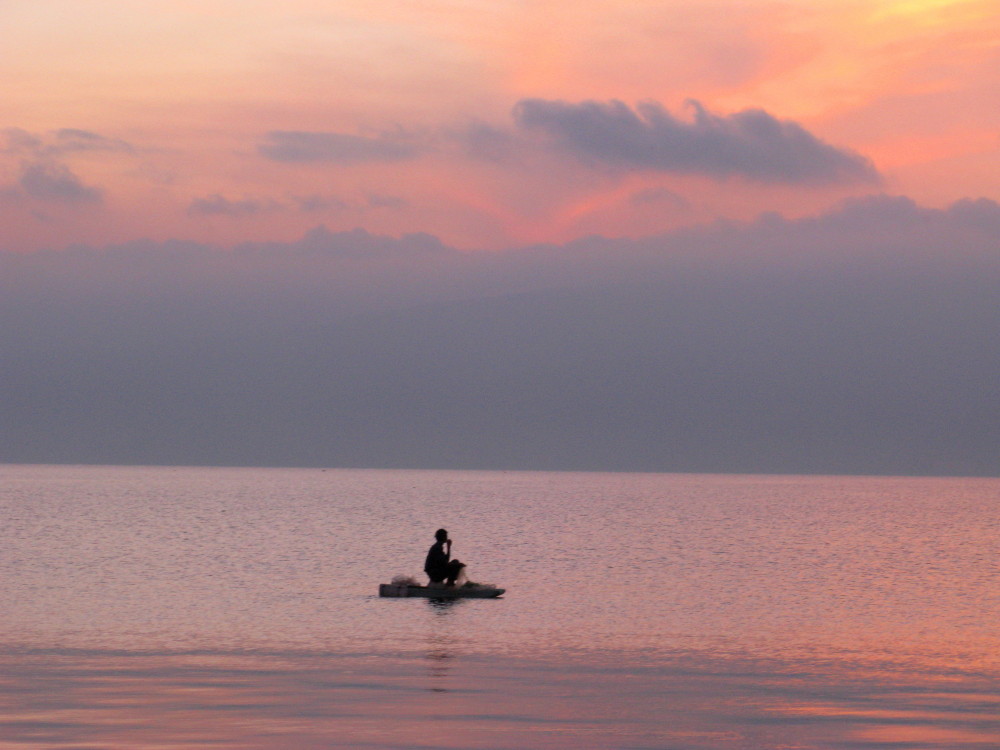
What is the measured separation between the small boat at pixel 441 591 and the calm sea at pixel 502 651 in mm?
540

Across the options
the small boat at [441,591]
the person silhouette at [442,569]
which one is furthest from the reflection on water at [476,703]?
the person silhouette at [442,569]

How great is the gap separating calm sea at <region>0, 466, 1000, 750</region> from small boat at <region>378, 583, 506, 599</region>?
1.77 ft

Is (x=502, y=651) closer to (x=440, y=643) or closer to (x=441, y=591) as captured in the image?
(x=440, y=643)

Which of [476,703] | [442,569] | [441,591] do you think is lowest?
[476,703]

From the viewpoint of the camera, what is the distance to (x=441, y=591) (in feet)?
149

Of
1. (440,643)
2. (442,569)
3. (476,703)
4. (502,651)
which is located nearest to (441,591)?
(442,569)

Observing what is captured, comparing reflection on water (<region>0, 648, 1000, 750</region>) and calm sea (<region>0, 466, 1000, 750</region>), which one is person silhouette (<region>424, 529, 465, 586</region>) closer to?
calm sea (<region>0, 466, 1000, 750</region>)

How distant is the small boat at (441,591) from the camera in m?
45.3

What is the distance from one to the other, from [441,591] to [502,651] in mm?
13296

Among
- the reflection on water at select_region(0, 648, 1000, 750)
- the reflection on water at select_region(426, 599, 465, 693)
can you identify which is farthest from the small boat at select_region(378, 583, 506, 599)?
the reflection on water at select_region(0, 648, 1000, 750)

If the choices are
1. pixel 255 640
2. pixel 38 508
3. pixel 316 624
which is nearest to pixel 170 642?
pixel 255 640

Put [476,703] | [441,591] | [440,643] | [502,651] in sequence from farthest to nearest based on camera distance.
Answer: [441,591]
[440,643]
[502,651]
[476,703]

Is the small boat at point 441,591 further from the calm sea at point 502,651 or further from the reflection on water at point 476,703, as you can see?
the reflection on water at point 476,703

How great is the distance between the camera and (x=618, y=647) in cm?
3369
